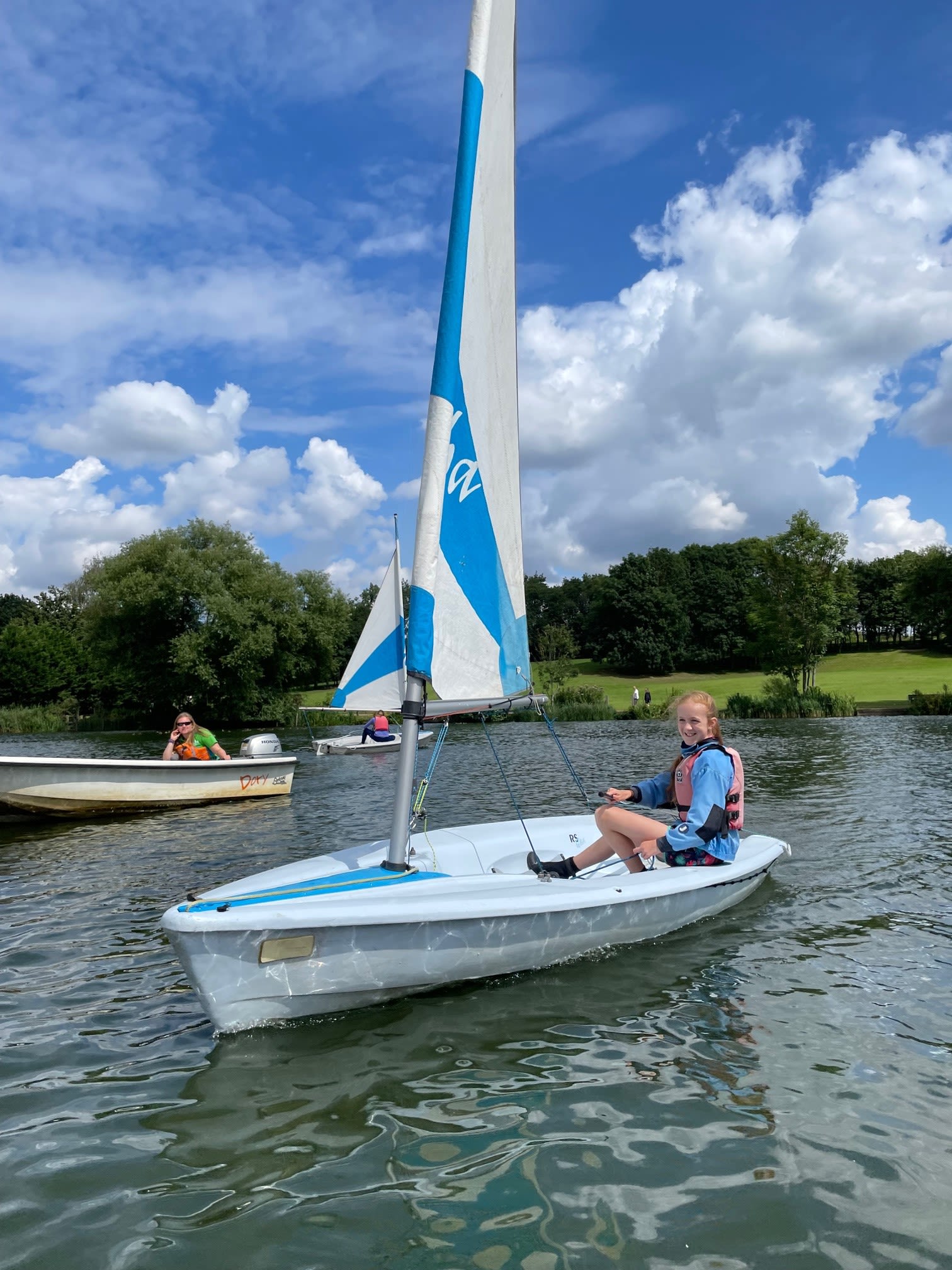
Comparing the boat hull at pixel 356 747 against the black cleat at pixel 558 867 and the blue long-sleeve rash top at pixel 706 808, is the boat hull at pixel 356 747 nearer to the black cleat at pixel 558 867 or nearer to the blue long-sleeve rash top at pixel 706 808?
the black cleat at pixel 558 867

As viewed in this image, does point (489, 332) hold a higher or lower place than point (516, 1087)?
higher

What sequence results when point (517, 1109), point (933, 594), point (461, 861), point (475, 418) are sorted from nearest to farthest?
point (517, 1109) < point (475, 418) < point (461, 861) < point (933, 594)

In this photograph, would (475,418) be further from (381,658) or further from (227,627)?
(227,627)

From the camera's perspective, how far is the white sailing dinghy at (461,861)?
4328 millimetres

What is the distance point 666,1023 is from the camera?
4633 mm

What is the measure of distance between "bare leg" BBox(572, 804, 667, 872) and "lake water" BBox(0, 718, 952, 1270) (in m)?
0.66

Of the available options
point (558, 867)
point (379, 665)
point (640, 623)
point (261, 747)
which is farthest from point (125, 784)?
point (640, 623)

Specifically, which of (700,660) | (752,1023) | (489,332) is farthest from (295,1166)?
(700,660)

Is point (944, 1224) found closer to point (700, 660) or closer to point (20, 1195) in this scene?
point (20, 1195)

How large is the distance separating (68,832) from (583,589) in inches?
3719

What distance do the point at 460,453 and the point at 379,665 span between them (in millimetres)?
17765

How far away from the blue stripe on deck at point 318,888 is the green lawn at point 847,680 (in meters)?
32.9

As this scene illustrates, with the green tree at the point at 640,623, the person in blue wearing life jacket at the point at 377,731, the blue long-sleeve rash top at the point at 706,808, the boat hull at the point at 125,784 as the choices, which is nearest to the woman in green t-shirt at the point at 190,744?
the boat hull at the point at 125,784

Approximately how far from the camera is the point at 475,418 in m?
5.61
